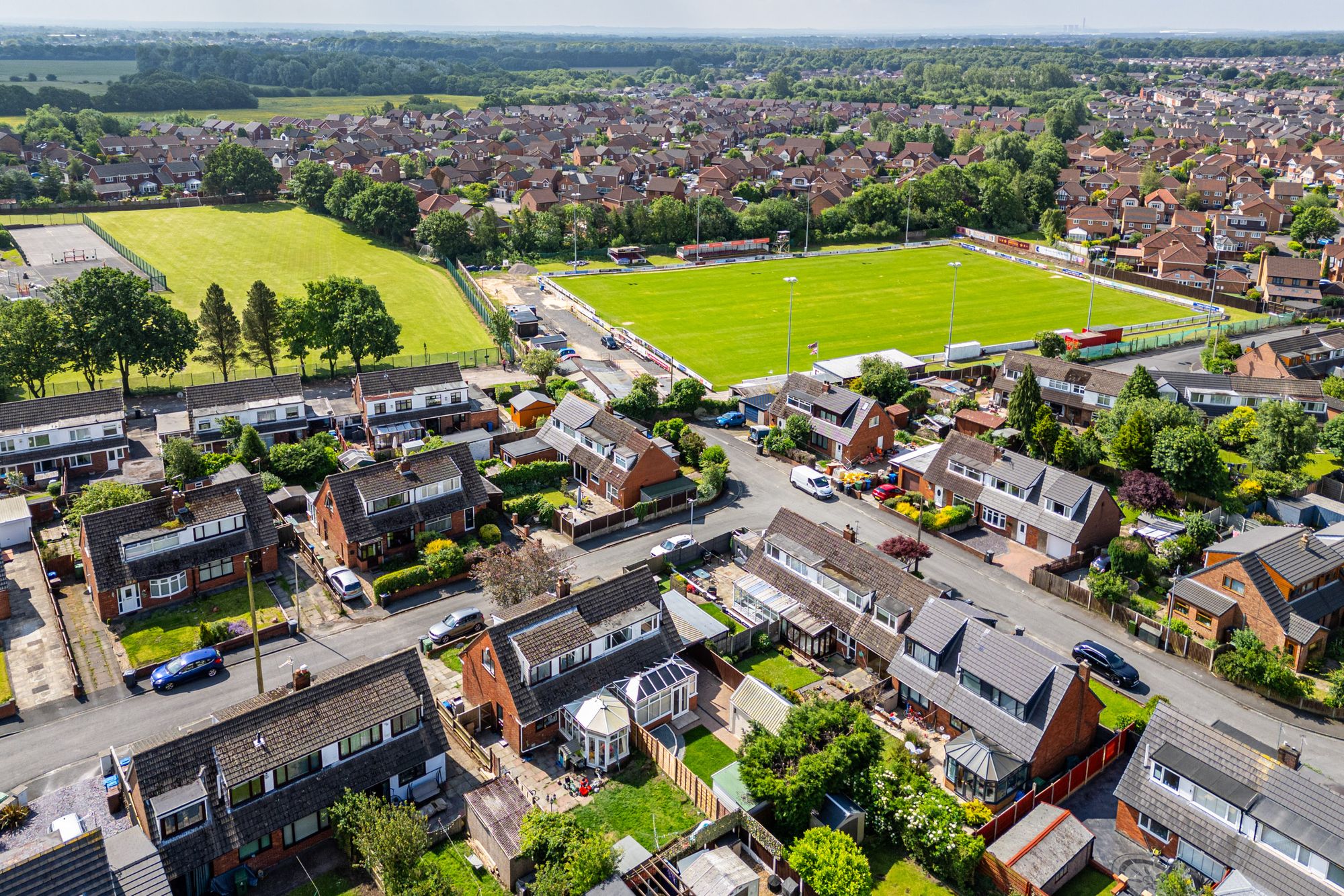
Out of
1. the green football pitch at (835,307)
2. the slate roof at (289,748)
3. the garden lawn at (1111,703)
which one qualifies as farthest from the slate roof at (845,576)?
the green football pitch at (835,307)

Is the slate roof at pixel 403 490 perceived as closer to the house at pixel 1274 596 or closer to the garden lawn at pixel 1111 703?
the garden lawn at pixel 1111 703

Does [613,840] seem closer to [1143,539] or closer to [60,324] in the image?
[1143,539]

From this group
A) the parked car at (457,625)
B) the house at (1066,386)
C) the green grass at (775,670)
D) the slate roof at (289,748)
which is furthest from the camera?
the house at (1066,386)

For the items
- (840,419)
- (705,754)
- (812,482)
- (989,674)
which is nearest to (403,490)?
(705,754)

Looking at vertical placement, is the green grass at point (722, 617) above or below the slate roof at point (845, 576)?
below

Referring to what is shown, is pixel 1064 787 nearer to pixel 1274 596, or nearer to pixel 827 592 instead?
pixel 827 592

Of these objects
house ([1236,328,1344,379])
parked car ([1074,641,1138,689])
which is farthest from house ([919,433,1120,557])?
house ([1236,328,1344,379])
